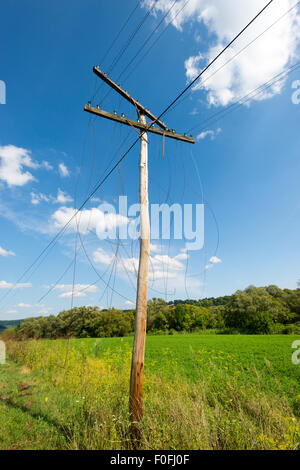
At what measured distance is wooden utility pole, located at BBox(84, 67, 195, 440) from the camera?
12.2 feet

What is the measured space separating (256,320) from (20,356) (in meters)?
50.5

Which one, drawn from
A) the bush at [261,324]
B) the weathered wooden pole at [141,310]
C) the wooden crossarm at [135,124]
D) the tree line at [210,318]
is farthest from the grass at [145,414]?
the bush at [261,324]

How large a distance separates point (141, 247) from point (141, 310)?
1.36 meters

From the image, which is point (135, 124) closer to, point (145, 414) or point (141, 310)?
point (141, 310)

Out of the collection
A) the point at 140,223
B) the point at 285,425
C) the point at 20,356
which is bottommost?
the point at 20,356

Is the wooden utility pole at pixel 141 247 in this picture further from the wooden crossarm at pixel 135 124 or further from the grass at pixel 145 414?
the grass at pixel 145 414

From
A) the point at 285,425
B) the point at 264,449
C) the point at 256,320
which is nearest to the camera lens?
the point at 264,449

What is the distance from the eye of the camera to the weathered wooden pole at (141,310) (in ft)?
12.0

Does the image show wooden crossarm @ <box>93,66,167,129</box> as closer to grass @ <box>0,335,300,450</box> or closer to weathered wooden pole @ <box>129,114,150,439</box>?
weathered wooden pole @ <box>129,114,150,439</box>

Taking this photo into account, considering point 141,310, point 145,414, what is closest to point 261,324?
point 145,414

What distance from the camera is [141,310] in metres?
4.07
